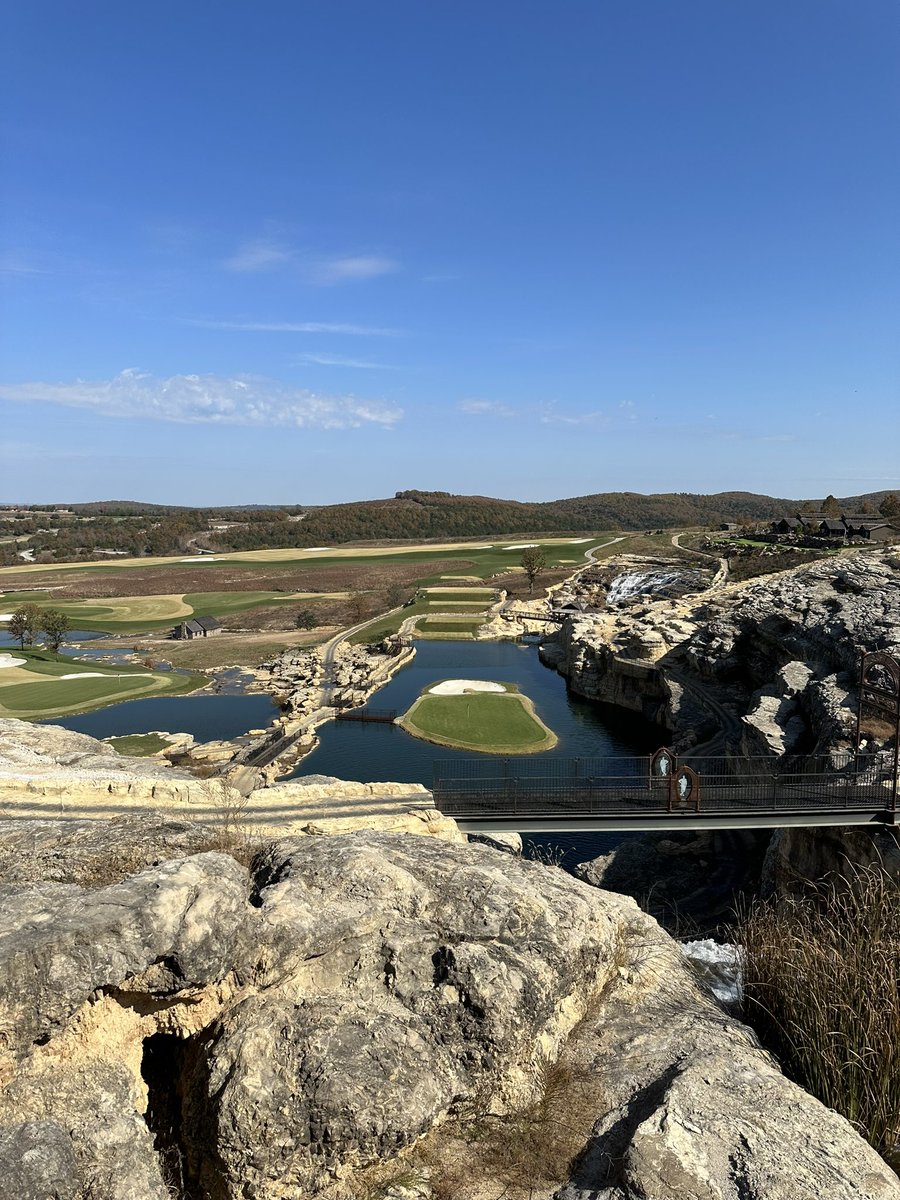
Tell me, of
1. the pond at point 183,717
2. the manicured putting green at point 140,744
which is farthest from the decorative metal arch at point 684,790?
the pond at point 183,717

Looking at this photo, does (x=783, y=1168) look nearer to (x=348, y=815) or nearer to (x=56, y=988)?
(x=56, y=988)

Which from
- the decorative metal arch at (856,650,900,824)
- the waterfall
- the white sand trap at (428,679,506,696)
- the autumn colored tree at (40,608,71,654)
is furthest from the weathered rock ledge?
the waterfall

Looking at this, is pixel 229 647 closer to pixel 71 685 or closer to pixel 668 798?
pixel 71 685

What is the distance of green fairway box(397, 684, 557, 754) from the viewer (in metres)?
39.2

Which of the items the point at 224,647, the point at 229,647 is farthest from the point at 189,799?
the point at 224,647

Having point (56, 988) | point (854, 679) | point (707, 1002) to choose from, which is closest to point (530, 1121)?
point (707, 1002)

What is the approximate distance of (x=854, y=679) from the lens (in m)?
30.2

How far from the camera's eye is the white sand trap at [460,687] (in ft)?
163

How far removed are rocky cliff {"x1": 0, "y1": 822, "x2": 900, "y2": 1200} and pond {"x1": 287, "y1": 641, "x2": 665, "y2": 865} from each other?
18927 millimetres

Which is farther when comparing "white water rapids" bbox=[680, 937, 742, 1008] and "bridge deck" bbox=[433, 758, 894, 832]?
"bridge deck" bbox=[433, 758, 894, 832]

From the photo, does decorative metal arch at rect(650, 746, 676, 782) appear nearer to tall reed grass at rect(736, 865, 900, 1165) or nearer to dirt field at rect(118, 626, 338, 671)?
tall reed grass at rect(736, 865, 900, 1165)

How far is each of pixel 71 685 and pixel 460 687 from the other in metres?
30.2

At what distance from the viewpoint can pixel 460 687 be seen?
51.2 metres

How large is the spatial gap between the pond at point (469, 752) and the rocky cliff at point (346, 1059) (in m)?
18.9
